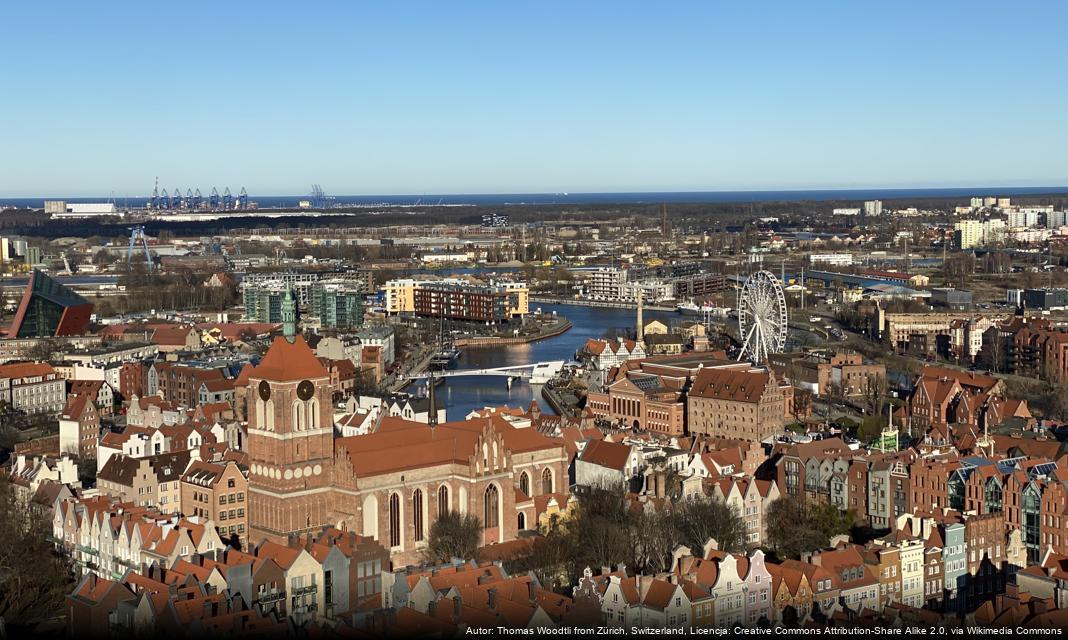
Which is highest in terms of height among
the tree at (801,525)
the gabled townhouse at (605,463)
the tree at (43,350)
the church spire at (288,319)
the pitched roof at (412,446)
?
the church spire at (288,319)

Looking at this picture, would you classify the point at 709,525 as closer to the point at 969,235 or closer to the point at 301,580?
the point at 301,580

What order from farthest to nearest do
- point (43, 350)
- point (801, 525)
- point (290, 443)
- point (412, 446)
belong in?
point (43, 350)
point (412, 446)
point (801, 525)
point (290, 443)

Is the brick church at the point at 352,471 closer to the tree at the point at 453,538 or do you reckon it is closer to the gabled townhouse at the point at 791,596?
the tree at the point at 453,538

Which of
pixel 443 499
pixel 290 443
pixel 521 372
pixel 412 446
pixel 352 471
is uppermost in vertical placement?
pixel 290 443

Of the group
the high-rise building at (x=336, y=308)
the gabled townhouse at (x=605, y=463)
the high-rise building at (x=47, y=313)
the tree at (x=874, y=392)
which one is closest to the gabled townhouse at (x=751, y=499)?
the gabled townhouse at (x=605, y=463)

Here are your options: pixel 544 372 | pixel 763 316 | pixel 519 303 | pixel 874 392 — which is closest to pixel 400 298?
pixel 519 303

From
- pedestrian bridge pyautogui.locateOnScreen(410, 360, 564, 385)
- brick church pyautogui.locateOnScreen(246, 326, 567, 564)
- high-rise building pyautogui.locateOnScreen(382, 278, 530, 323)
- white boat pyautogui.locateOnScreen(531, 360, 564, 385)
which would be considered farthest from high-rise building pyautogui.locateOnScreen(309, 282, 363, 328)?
brick church pyautogui.locateOnScreen(246, 326, 567, 564)

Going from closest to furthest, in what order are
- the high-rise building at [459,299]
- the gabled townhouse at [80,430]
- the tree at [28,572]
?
1. the tree at [28,572]
2. the gabled townhouse at [80,430]
3. the high-rise building at [459,299]
